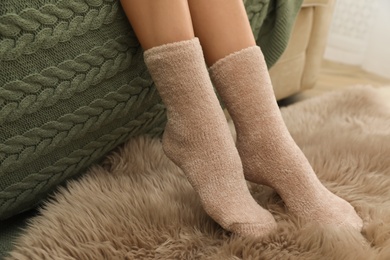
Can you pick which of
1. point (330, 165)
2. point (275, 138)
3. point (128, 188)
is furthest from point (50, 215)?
point (330, 165)

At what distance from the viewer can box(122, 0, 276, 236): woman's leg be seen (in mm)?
670

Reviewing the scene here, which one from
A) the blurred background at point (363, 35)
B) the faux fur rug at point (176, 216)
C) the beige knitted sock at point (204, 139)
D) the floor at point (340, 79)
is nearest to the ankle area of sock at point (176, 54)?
the beige knitted sock at point (204, 139)

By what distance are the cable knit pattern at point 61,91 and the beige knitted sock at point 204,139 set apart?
85 millimetres

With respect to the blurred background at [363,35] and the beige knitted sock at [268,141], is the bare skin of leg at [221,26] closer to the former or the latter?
the beige knitted sock at [268,141]

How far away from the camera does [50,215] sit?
707 millimetres

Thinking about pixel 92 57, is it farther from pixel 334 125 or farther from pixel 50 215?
pixel 334 125

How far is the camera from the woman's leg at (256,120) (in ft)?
2.33

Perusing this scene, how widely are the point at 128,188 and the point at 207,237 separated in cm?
15

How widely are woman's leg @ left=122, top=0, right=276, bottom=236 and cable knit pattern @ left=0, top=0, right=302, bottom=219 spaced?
0.23 ft

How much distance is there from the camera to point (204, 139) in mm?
686

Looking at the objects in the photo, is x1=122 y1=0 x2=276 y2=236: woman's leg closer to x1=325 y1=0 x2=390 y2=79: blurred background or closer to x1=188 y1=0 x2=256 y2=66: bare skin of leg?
x1=188 y1=0 x2=256 y2=66: bare skin of leg

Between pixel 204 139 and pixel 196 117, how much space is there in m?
0.03

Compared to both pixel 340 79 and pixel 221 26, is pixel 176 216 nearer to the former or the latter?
pixel 221 26

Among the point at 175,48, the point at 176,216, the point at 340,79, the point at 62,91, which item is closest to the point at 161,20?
the point at 175,48
